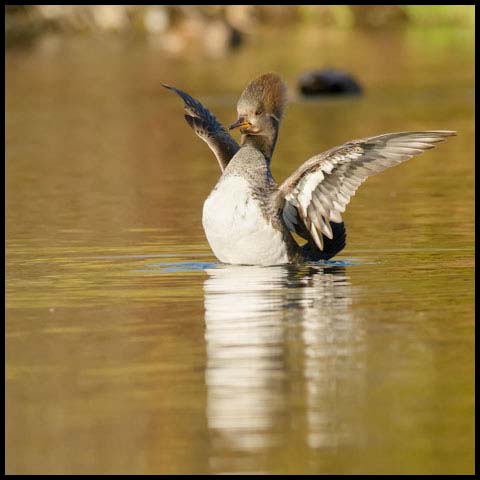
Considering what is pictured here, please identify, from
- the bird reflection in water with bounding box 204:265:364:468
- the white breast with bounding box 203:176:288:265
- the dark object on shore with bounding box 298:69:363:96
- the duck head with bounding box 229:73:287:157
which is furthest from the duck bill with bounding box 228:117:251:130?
the dark object on shore with bounding box 298:69:363:96

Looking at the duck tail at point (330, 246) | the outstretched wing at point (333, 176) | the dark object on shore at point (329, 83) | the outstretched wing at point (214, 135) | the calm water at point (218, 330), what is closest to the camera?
the calm water at point (218, 330)

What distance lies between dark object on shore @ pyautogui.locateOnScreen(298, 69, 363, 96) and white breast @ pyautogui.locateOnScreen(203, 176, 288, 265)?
70.8 ft

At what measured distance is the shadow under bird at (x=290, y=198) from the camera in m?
12.8

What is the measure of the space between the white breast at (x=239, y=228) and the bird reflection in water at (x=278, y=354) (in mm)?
113

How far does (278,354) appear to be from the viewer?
955cm

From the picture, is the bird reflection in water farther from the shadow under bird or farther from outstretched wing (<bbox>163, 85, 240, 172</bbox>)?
outstretched wing (<bbox>163, 85, 240, 172</bbox>)

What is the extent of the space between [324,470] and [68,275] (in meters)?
5.99

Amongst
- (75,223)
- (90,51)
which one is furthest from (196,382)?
(90,51)

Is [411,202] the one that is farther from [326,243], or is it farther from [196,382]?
[196,382]

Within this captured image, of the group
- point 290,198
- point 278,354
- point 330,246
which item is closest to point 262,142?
point 290,198

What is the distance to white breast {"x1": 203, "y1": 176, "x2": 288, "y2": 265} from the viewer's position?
1273cm

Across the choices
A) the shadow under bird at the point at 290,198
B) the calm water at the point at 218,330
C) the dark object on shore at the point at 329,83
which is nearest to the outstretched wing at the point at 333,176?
the shadow under bird at the point at 290,198

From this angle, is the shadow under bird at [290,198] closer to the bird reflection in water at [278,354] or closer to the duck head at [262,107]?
the duck head at [262,107]

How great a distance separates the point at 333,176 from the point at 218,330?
2.92 meters
